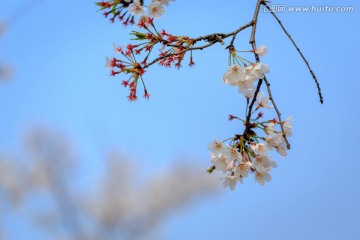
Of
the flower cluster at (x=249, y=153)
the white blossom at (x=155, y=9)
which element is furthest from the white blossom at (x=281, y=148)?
the white blossom at (x=155, y=9)

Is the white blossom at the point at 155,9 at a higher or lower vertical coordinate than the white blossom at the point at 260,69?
higher

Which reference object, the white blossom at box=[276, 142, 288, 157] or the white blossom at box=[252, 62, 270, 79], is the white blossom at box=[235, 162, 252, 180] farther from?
the white blossom at box=[252, 62, 270, 79]

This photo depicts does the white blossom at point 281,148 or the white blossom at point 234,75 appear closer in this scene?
the white blossom at point 234,75

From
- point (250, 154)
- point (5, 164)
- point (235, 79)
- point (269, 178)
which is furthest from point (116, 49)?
point (5, 164)

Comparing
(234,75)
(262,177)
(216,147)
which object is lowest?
(262,177)

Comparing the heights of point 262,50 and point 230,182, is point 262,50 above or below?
above

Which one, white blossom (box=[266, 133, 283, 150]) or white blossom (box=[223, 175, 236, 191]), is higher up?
white blossom (box=[266, 133, 283, 150])

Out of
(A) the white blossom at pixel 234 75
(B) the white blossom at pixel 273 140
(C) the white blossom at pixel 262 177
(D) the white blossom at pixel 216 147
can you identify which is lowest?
(C) the white blossom at pixel 262 177

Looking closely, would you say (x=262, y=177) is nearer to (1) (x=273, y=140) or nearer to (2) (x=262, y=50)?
(1) (x=273, y=140)

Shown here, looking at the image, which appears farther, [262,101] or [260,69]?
[262,101]

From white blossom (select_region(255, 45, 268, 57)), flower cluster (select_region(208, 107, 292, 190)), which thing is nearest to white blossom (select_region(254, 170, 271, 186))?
flower cluster (select_region(208, 107, 292, 190))

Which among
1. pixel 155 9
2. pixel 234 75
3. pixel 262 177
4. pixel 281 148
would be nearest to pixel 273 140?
pixel 281 148

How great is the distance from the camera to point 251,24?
5.69 ft

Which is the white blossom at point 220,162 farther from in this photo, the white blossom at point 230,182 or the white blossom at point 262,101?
the white blossom at point 262,101
